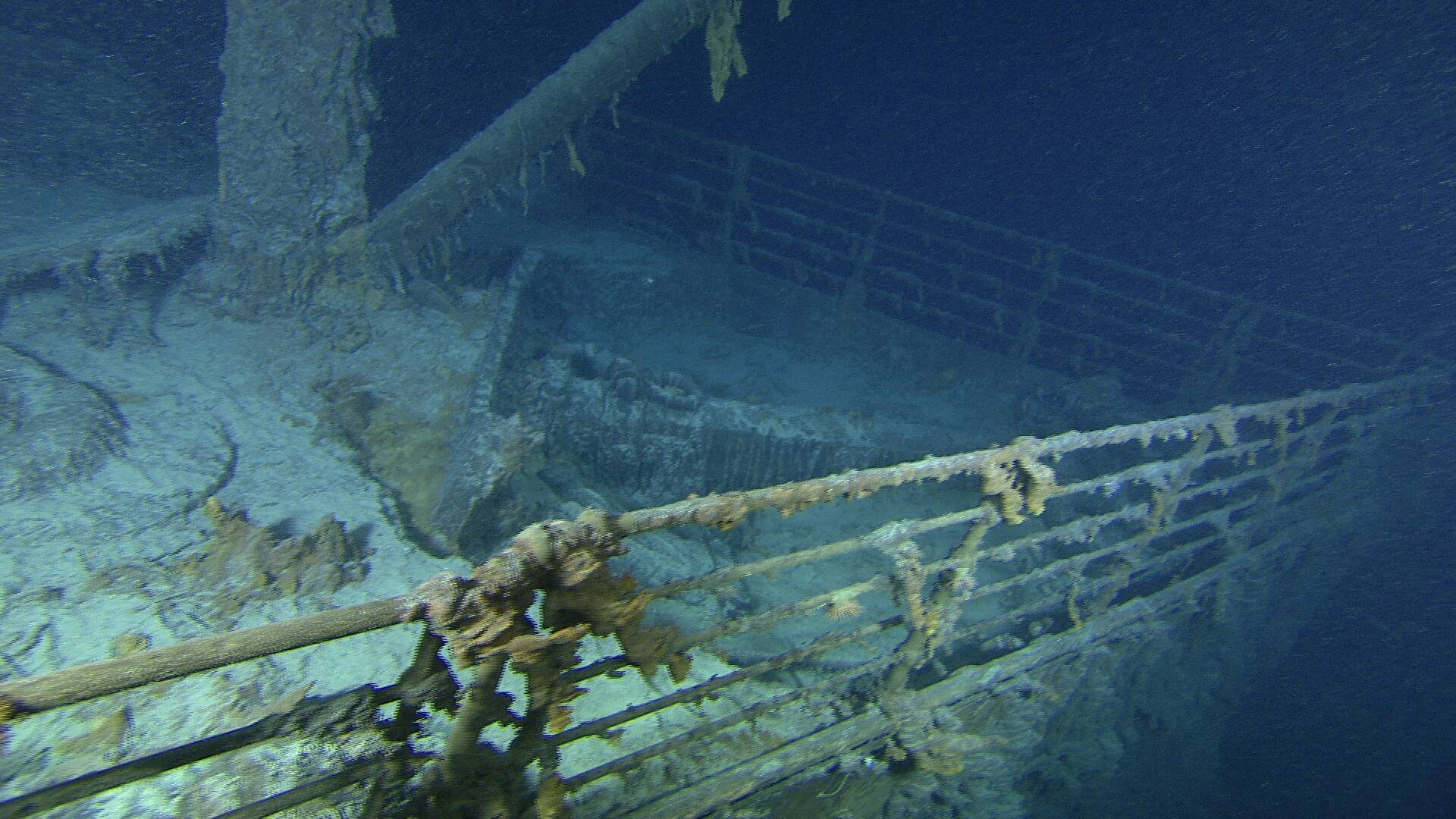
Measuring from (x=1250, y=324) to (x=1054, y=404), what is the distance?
237 cm

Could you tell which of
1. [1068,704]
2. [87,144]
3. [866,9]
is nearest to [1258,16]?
[866,9]

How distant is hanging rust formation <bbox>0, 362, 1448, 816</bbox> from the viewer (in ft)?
3.82

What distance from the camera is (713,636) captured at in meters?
1.93

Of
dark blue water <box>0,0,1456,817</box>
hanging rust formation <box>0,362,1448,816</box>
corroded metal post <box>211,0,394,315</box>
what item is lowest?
hanging rust formation <box>0,362,1448,816</box>

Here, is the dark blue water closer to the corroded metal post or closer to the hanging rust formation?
the corroded metal post

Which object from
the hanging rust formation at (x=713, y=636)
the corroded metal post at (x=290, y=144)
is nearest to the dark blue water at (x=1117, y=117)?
the corroded metal post at (x=290, y=144)

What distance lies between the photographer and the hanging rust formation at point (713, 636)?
1.16 m

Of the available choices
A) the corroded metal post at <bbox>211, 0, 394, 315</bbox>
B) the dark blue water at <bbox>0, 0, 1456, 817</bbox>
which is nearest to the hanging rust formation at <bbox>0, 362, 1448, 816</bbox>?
the corroded metal post at <bbox>211, 0, 394, 315</bbox>

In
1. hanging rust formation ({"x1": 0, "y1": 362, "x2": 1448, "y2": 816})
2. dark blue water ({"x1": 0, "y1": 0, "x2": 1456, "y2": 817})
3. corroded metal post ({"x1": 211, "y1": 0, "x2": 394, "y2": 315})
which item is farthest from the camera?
dark blue water ({"x1": 0, "y1": 0, "x2": 1456, "y2": 817})

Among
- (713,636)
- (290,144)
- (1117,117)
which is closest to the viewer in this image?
(713,636)

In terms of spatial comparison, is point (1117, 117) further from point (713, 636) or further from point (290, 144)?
point (713, 636)

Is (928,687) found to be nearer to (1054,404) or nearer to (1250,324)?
(1054,404)

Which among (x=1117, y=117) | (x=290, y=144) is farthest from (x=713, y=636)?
(x=1117, y=117)

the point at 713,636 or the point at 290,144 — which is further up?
the point at 290,144
